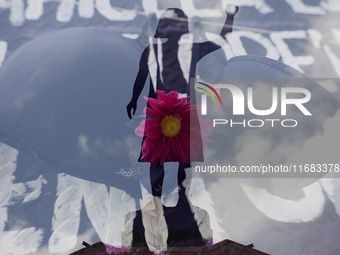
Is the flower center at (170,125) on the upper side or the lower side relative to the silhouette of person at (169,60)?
lower

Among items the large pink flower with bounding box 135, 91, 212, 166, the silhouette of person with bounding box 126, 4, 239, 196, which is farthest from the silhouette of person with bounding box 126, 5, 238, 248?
the large pink flower with bounding box 135, 91, 212, 166

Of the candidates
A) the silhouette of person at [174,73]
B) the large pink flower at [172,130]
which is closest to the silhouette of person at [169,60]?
the silhouette of person at [174,73]

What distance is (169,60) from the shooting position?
634mm

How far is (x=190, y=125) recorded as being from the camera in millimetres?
461

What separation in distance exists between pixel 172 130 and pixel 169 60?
11.2 inches

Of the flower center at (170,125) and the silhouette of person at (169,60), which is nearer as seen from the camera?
the flower center at (170,125)

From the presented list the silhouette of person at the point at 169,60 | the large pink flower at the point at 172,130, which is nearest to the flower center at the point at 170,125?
the large pink flower at the point at 172,130

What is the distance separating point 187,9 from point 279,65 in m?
0.56

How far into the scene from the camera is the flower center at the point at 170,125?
1.45 ft

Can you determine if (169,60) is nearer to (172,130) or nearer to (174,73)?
(174,73)

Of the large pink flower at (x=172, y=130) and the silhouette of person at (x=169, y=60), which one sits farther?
the silhouette of person at (x=169, y=60)

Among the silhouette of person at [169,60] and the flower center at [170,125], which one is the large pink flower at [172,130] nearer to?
the flower center at [170,125]

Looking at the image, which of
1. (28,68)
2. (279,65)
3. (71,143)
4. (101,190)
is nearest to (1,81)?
(28,68)

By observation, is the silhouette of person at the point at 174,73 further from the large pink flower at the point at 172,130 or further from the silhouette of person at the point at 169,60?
the large pink flower at the point at 172,130
